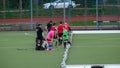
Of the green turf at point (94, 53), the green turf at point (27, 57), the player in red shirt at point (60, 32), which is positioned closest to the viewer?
the green turf at point (27, 57)

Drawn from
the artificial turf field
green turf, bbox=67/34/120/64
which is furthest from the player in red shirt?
green turf, bbox=67/34/120/64

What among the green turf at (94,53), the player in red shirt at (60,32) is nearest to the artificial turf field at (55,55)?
the green turf at (94,53)

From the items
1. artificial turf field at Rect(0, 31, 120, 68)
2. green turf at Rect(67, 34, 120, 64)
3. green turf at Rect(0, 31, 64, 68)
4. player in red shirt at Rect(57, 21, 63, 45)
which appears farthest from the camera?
player in red shirt at Rect(57, 21, 63, 45)

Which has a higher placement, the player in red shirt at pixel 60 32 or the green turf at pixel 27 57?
the player in red shirt at pixel 60 32

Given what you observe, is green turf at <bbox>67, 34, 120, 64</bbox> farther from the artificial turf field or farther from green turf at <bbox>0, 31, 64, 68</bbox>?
green turf at <bbox>0, 31, 64, 68</bbox>

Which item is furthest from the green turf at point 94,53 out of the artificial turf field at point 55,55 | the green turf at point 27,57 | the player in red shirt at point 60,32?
the player in red shirt at point 60,32

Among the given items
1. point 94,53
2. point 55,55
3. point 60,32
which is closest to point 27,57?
point 55,55

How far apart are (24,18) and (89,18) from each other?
6887mm

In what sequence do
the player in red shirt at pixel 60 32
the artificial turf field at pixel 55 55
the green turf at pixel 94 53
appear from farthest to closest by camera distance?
1. the player in red shirt at pixel 60 32
2. the green turf at pixel 94 53
3. the artificial turf field at pixel 55 55

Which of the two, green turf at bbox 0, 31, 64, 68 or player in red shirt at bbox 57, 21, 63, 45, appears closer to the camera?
green turf at bbox 0, 31, 64, 68

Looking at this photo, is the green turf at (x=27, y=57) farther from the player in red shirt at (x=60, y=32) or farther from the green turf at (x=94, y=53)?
the player in red shirt at (x=60, y=32)

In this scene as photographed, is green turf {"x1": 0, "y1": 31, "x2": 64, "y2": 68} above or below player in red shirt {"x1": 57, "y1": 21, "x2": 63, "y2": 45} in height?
below

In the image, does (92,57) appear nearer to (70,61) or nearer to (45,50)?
(70,61)

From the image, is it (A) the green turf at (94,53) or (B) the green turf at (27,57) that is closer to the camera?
(B) the green turf at (27,57)
